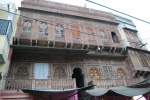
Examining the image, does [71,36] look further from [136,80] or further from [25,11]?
[136,80]

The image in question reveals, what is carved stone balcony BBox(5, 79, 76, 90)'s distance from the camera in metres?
9.36

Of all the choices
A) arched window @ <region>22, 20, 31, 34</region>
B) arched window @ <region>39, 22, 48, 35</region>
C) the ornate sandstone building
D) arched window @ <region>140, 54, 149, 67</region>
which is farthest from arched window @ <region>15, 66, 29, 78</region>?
arched window @ <region>140, 54, 149, 67</region>

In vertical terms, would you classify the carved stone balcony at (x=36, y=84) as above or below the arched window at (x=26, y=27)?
below

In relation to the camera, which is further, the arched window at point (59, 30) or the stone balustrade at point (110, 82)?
the arched window at point (59, 30)

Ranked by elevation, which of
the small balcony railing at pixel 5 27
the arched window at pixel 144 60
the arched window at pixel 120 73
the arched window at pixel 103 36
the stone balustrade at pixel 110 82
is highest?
the arched window at pixel 103 36

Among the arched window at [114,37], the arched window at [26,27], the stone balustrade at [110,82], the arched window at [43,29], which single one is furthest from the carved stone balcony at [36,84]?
the arched window at [114,37]

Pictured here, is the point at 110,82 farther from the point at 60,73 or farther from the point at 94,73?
the point at 60,73

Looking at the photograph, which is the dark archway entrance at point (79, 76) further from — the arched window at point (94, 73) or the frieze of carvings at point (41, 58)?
the frieze of carvings at point (41, 58)

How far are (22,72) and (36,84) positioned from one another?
2300 millimetres

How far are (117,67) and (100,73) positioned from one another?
215cm

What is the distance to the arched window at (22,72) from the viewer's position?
1110 cm

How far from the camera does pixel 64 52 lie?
1241cm

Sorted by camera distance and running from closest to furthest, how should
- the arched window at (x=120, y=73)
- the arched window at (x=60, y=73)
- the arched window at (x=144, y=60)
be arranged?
the arched window at (x=60, y=73) < the arched window at (x=120, y=73) < the arched window at (x=144, y=60)

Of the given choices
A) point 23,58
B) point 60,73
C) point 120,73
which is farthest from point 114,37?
point 23,58
